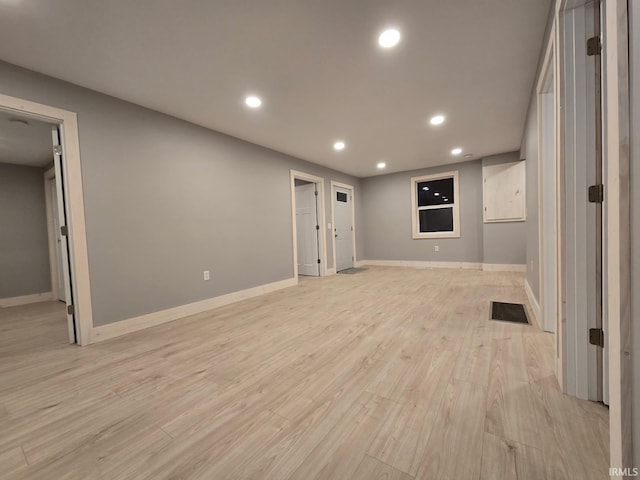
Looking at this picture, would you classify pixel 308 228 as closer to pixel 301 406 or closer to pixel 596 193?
pixel 301 406

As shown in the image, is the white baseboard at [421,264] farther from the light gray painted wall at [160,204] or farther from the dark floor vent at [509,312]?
the light gray painted wall at [160,204]

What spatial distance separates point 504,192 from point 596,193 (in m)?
4.55

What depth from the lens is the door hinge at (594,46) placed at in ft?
4.10

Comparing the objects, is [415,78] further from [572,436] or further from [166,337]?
[166,337]

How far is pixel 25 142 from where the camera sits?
3.66 metres

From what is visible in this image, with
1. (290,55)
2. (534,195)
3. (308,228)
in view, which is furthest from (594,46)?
(308,228)

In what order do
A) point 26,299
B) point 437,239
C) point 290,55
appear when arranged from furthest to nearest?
1. point 437,239
2. point 26,299
3. point 290,55

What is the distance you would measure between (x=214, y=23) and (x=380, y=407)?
2635 millimetres

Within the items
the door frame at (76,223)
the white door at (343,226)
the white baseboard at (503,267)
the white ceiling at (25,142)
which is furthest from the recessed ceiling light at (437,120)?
the white ceiling at (25,142)

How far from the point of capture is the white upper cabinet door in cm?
493

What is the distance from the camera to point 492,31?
197 cm

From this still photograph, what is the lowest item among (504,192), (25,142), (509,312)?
(509,312)

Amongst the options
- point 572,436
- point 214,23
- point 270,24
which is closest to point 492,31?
point 270,24

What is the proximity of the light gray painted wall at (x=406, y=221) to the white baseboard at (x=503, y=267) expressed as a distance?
425 millimetres
